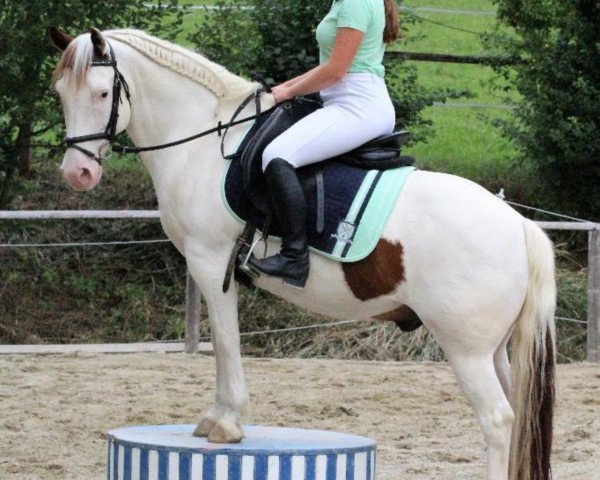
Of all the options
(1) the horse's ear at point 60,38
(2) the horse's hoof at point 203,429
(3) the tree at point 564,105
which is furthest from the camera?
(3) the tree at point 564,105

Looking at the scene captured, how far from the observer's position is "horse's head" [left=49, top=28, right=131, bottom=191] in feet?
16.5

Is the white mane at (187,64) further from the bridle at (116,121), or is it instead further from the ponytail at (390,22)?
the ponytail at (390,22)

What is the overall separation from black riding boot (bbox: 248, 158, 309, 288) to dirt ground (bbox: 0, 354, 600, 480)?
1.72 m

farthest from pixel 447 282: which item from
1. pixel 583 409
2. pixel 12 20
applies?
pixel 12 20

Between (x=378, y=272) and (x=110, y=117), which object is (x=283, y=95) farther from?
(x=378, y=272)

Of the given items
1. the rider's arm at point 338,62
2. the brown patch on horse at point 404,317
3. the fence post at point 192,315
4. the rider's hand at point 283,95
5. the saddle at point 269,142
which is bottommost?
the fence post at point 192,315

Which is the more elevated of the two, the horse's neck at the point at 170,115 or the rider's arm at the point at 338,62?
the rider's arm at the point at 338,62

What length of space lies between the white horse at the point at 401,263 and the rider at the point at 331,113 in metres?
0.14

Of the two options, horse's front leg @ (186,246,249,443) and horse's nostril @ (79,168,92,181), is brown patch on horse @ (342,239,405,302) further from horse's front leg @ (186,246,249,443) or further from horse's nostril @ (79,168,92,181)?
horse's nostril @ (79,168,92,181)

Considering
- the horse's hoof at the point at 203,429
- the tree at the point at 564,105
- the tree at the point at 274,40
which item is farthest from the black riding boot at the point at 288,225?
the tree at the point at 564,105

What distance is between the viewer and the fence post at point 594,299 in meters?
9.66

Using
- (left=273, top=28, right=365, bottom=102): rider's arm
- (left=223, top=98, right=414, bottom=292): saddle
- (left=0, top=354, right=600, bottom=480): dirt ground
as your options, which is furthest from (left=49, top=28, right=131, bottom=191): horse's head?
(left=0, top=354, right=600, bottom=480): dirt ground

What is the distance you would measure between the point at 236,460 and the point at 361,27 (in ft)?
5.66

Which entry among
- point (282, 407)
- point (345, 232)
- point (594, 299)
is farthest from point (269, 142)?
point (594, 299)
